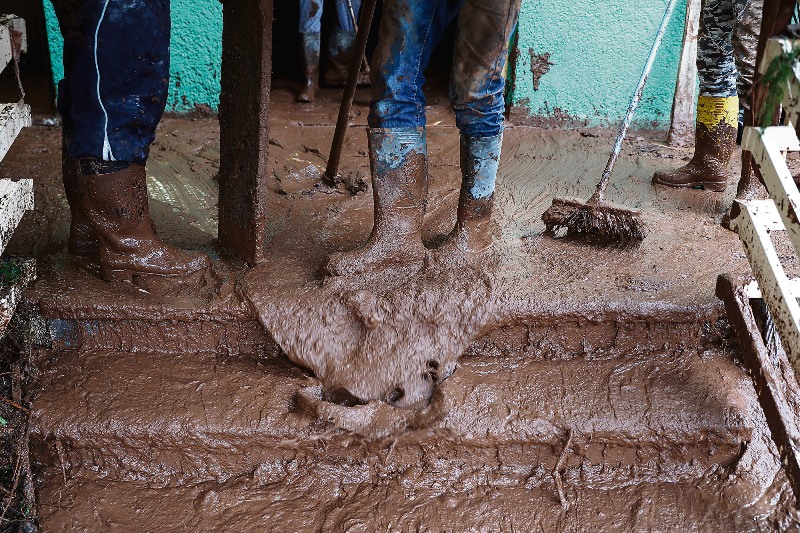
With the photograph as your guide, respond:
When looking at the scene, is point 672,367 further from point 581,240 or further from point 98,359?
point 98,359

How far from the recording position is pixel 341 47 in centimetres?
539

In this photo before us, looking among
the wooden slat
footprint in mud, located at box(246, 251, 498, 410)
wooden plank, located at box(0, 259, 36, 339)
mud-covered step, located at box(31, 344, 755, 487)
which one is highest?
the wooden slat

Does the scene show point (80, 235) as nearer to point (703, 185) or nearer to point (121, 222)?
point (121, 222)

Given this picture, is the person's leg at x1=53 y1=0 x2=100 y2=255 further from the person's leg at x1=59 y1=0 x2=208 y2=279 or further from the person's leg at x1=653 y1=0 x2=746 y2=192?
the person's leg at x1=653 y1=0 x2=746 y2=192

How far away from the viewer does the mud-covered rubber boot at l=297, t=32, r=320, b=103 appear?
5145 mm

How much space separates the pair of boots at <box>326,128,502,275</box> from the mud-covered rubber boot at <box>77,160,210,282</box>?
619mm

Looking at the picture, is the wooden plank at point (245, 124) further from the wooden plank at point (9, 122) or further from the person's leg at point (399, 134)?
the wooden plank at point (9, 122)

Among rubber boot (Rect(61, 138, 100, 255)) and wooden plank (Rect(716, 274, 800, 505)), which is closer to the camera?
wooden plank (Rect(716, 274, 800, 505))

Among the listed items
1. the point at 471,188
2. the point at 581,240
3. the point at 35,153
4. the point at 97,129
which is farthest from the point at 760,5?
the point at 35,153

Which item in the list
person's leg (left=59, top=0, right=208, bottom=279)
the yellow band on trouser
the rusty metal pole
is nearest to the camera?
person's leg (left=59, top=0, right=208, bottom=279)

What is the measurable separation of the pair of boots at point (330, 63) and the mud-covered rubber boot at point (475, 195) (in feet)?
7.33

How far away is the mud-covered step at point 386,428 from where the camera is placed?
2533 millimetres

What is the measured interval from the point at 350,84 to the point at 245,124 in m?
0.87

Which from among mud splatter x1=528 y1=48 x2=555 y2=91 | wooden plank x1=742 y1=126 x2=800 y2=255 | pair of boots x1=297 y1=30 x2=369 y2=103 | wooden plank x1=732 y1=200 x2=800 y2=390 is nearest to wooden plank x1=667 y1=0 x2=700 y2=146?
mud splatter x1=528 y1=48 x2=555 y2=91
